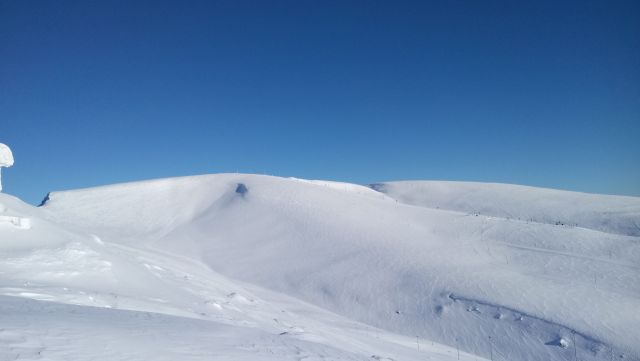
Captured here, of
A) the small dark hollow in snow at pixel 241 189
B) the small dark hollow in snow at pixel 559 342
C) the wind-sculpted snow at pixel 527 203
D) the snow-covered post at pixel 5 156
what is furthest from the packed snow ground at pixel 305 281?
the snow-covered post at pixel 5 156

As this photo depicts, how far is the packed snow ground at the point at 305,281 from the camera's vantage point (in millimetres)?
5930

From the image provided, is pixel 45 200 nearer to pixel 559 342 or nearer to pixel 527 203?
pixel 559 342

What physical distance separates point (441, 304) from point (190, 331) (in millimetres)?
9029

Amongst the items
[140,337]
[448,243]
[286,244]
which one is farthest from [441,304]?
[140,337]

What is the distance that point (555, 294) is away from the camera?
12391 mm

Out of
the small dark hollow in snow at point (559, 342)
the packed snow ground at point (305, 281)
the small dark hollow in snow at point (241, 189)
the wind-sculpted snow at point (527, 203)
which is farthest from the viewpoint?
the small dark hollow in snow at point (241, 189)

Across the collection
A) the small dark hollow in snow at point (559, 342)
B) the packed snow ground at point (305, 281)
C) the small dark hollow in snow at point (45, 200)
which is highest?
the small dark hollow in snow at point (45, 200)

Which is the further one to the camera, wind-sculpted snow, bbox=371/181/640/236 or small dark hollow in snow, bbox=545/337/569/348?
wind-sculpted snow, bbox=371/181/640/236

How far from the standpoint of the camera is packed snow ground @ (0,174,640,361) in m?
5.93

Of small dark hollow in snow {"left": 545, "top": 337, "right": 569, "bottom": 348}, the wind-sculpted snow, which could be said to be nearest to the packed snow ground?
small dark hollow in snow {"left": 545, "top": 337, "right": 569, "bottom": 348}

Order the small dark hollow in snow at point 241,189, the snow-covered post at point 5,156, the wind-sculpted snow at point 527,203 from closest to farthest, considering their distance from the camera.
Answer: the snow-covered post at point 5,156, the wind-sculpted snow at point 527,203, the small dark hollow in snow at point 241,189

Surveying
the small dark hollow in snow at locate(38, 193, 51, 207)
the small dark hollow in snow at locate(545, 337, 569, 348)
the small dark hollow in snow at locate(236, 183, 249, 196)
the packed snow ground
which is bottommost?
the small dark hollow in snow at locate(545, 337, 569, 348)

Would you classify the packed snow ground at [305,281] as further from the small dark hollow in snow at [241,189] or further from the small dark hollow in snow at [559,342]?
the small dark hollow in snow at [241,189]

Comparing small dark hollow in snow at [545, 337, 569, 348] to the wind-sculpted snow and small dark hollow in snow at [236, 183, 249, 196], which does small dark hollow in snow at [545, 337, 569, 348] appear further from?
small dark hollow in snow at [236, 183, 249, 196]
